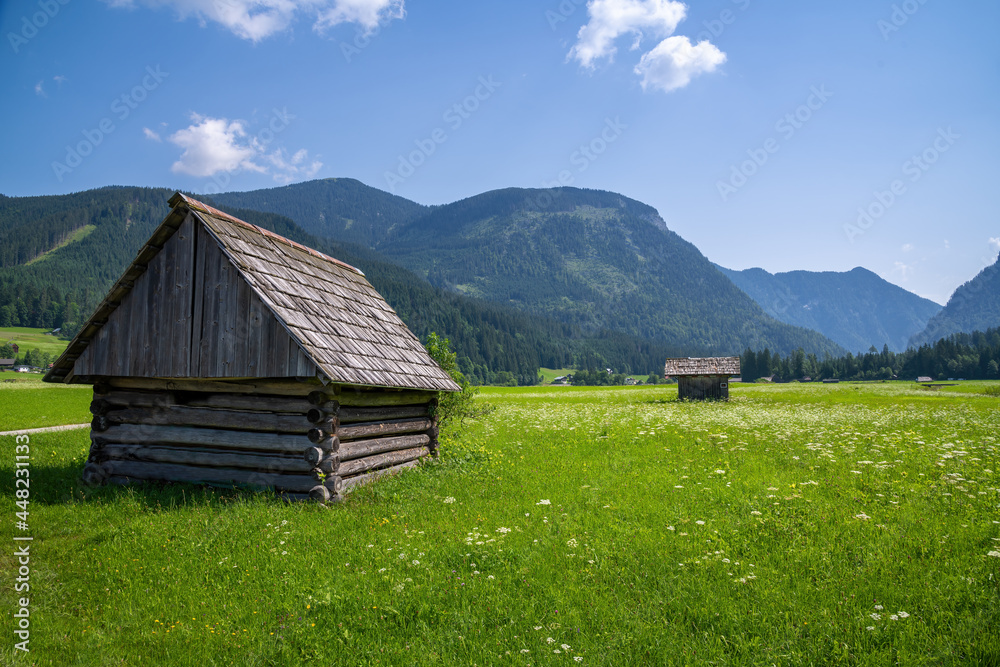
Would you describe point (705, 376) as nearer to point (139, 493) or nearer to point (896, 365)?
point (139, 493)

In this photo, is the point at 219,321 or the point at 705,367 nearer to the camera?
the point at 219,321

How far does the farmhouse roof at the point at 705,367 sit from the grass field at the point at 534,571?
34353mm

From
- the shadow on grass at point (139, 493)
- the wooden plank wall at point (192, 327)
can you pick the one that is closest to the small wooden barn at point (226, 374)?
the wooden plank wall at point (192, 327)

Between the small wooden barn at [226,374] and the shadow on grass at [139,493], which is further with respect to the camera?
the small wooden barn at [226,374]

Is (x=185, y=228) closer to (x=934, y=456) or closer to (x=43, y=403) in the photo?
(x=934, y=456)

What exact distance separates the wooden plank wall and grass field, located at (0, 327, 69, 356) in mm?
145527

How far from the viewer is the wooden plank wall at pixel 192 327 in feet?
34.5

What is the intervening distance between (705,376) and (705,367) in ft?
2.68

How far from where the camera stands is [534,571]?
23.0 feet

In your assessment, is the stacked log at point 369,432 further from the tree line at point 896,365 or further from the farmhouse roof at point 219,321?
the tree line at point 896,365

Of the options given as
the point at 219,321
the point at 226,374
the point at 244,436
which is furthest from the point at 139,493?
the point at 219,321

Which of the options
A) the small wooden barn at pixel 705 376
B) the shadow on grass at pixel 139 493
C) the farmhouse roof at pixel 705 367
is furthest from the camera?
the small wooden barn at pixel 705 376

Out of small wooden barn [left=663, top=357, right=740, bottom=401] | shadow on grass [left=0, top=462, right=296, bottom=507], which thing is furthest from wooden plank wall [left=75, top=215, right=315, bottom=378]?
small wooden barn [left=663, top=357, right=740, bottom=401]

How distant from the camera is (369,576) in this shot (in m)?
6.86
